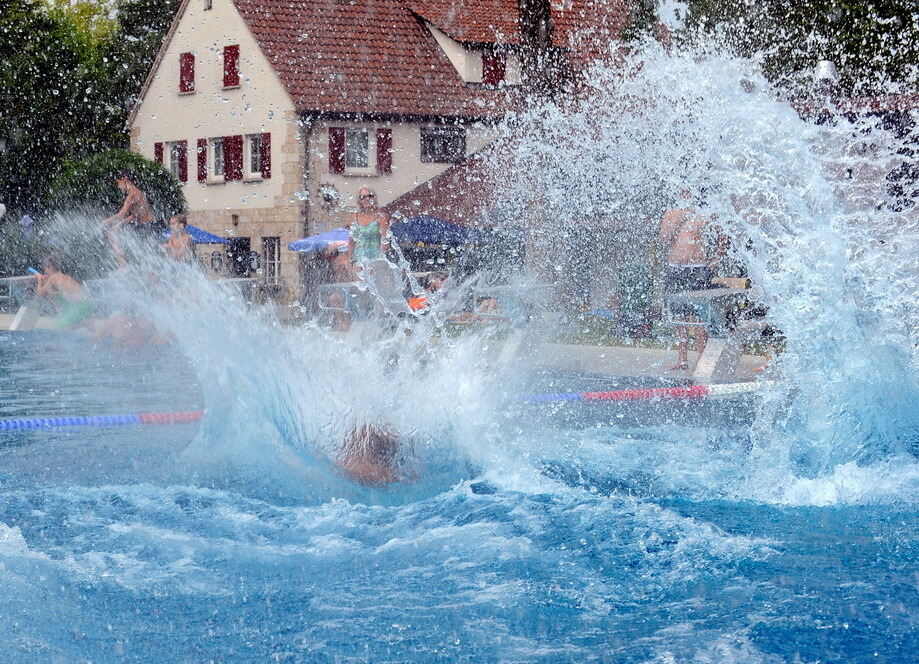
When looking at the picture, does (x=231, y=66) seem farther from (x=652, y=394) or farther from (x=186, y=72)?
(x=652, y=394)

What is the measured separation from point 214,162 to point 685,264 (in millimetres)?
27459

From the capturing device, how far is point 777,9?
2411 cm

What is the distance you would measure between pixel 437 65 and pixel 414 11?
218 centimetres

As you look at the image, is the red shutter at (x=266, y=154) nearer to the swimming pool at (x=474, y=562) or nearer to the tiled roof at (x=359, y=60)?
the tiled roof at (x=359, y=60)

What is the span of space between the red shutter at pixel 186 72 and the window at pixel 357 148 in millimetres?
6500

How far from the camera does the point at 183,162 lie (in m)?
37.9

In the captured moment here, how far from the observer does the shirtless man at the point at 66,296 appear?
18.4 meters

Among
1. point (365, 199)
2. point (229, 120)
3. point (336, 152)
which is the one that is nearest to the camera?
point (365, 199)

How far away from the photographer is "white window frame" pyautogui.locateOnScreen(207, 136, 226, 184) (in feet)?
120

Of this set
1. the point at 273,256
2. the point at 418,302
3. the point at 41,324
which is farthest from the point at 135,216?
the point at 273,256

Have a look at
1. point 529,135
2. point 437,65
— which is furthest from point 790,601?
point 437,65

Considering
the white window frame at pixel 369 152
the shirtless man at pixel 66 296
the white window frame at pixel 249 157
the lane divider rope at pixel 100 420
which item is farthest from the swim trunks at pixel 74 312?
the white window frame at pixel 249 157

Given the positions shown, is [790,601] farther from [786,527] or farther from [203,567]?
[203,567]

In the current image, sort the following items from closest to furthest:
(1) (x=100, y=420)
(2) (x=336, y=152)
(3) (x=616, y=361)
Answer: (1) (x=100, y=420), (3) (x=616, y=361), (2) (x=336, y=152)
